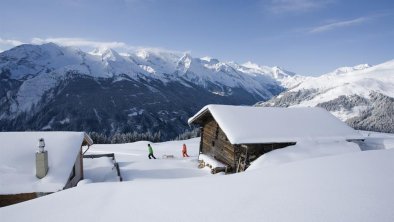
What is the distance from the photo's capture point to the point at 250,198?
8.10 metres

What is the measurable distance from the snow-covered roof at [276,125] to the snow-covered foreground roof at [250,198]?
35.6ft

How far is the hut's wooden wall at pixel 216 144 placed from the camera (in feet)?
79.6

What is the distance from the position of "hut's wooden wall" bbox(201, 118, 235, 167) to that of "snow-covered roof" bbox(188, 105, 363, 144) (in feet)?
5.21

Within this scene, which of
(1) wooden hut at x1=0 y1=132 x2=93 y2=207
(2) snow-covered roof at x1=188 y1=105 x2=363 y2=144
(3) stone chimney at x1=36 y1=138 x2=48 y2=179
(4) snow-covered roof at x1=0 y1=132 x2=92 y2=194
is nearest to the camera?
(1) wooden hut at x1=0 y1=132 x2=93 y2=207

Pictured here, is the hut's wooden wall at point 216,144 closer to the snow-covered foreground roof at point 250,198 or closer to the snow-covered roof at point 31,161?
the snow-covered roof at point 31,161

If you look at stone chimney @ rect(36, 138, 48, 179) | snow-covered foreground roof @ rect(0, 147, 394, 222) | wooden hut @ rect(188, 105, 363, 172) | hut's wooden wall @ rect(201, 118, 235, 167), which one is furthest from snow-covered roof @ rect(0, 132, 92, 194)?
hut's wooden wall @ rect(201, 118, 235, 167)

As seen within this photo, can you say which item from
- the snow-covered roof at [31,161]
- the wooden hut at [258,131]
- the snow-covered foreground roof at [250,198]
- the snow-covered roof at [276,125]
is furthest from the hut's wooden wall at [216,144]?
the snow-covered foreground roof at [250,198]

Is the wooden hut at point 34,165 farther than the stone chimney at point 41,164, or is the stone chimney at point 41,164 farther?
the stone chimney at point 41,164

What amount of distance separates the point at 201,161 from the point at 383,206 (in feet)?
69.2

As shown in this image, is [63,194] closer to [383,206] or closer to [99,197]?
[99,197]

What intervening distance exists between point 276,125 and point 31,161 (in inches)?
621

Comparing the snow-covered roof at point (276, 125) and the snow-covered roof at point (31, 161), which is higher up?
the snow-covered roof at point (276, 125)

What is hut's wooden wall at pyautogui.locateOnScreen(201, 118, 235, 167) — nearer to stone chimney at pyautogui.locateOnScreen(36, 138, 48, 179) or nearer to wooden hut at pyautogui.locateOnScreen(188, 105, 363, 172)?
wooden hut at pyautogui.locateOnScreen(188, 105, 363, 172)

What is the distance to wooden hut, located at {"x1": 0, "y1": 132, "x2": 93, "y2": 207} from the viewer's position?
16344 millimetres
